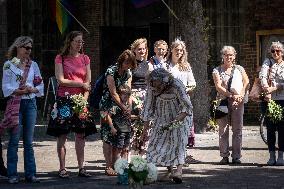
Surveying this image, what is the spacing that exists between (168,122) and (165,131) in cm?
13

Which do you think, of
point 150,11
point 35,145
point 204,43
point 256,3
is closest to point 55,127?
point 35,145

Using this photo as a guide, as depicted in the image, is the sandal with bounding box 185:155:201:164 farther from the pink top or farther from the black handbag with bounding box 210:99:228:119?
the pink top

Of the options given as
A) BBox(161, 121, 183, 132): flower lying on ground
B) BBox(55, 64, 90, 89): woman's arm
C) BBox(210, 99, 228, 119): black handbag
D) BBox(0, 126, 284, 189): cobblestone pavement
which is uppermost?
BBox(55, 64, 90, 89): woman's arm

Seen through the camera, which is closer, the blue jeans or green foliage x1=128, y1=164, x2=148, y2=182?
green foliage x1=128, y1=164, x2=148, y2=182

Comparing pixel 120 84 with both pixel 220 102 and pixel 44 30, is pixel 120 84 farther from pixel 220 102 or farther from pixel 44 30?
pixel 44 30

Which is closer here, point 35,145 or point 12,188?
point 12,188

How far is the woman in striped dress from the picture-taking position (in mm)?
9773

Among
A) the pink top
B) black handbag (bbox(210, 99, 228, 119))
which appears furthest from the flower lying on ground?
black handbag (bbox(210, 99, 228, 119))

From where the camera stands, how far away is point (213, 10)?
2334 centimetres

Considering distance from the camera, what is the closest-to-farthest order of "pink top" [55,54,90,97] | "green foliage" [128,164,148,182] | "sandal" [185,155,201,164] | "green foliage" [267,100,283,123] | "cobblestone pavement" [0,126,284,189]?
"green foliage" [128,164,148,182] → "cobblestone pavement" [0,126,284,189] → "pink top" [55,54,90,97] → "green foliage" [267,100,283,123] → "sandal" [185,155,201,164]

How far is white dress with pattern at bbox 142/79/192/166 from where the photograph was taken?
32.4ft

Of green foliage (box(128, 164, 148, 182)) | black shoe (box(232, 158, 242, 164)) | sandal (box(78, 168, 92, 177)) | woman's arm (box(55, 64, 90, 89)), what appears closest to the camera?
green foliage (box(128, 164, 148, 182))

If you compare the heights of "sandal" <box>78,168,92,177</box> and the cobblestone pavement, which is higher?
"sandal" <box>78,168,92,177</box>

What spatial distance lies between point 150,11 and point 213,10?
2614mm
